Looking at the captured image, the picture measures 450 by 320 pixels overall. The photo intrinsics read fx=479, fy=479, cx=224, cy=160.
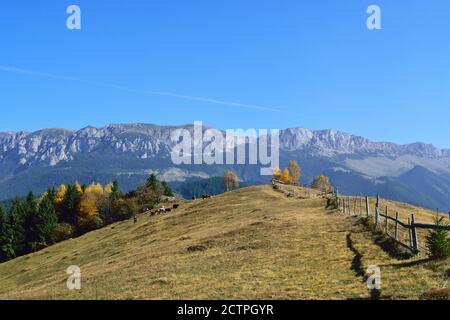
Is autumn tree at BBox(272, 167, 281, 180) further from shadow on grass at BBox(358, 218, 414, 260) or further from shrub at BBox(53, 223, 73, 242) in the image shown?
shadow on grass at BBox(358, 218, 414, 260)

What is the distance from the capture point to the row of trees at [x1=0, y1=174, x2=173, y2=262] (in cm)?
12825

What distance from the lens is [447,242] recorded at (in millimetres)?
28078

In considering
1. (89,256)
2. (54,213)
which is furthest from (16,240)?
(89,256)

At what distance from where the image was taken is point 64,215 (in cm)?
14575

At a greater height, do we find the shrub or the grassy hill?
the grassy hill

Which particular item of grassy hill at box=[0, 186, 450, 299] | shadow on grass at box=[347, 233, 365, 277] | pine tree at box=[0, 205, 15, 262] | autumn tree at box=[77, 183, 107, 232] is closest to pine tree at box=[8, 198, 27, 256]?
pine tree at box=[0, 205, 15, 262]

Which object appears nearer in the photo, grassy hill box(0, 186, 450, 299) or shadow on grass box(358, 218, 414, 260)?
grassy hill box(0, 186, 450, 299)

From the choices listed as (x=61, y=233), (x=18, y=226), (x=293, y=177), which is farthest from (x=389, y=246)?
(x=293, y=177)

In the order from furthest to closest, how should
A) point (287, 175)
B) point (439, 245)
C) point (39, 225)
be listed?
point (287, 175), point (39, 225), point (439, 245)

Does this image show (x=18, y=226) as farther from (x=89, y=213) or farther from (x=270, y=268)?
(x=270, y=268)

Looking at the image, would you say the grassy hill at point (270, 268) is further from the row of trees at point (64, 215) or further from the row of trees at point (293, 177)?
the row of trees at point (293, 177)
